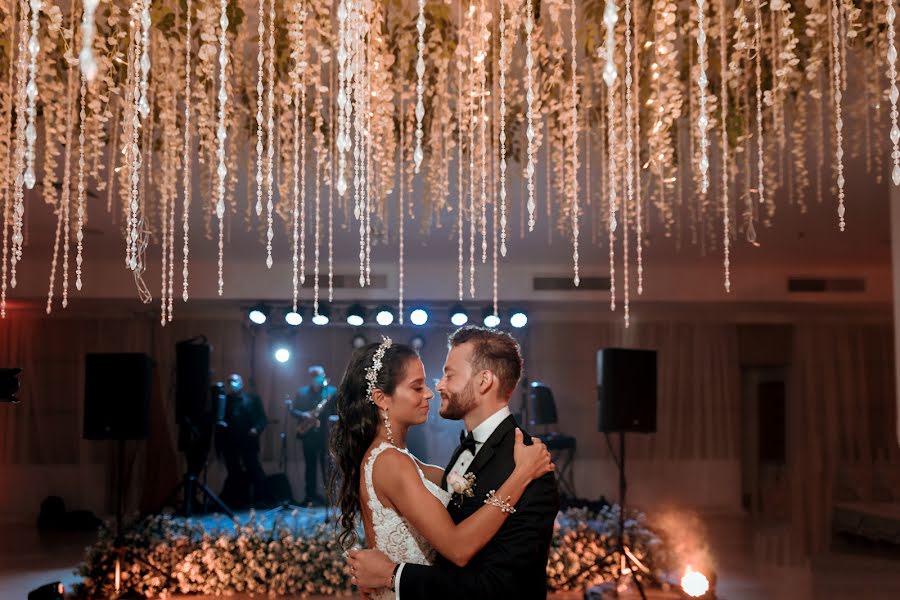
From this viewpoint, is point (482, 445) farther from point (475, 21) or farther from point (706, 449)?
point (706, 449)

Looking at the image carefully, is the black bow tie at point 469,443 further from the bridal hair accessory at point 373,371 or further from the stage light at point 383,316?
the stage light at point 383,316

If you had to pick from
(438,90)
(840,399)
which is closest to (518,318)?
(840,399)

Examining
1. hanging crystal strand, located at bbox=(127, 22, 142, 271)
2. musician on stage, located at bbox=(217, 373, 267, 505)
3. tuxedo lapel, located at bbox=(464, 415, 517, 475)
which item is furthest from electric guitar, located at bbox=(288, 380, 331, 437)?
tuxedo lapel, located at bbox=(464, 415, 517, 475)

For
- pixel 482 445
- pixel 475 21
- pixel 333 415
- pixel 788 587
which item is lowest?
pixel 788 587

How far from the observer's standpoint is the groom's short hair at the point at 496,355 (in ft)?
6.93

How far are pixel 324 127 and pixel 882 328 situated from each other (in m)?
8.58

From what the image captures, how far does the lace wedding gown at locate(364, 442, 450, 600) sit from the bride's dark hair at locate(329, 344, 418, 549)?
3.9 inches

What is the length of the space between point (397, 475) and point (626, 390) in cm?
383

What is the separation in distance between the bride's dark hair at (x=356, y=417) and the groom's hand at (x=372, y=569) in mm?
207

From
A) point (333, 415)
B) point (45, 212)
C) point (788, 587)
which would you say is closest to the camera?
point (788, 587)

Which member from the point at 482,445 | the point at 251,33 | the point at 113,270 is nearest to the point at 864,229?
the point at 251,33

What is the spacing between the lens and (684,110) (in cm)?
440

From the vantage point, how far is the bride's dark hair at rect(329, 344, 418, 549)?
2.30 metres

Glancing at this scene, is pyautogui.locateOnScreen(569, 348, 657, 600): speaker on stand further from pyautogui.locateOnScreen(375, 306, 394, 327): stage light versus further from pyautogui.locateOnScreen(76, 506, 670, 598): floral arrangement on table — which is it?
pyautogui.locateOnScreen(375, 306, 394, 327): stage light
